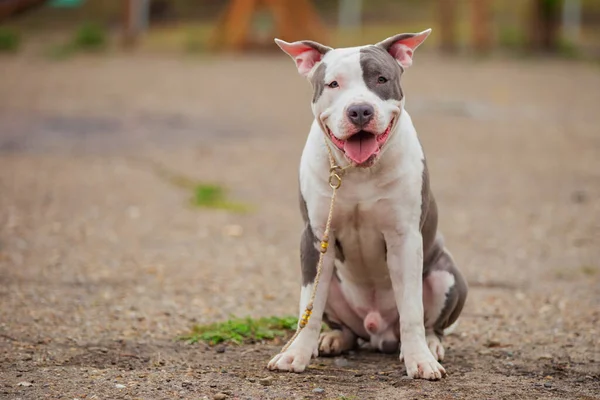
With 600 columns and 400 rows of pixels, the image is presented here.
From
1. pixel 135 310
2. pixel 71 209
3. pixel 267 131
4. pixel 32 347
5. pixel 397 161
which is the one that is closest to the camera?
pixel 397 161

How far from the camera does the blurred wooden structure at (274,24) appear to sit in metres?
21.2

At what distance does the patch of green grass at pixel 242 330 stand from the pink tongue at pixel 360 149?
4.58 feet

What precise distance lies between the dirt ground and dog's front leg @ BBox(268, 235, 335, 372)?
8cm

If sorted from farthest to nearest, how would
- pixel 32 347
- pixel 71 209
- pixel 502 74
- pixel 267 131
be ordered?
pixel 502 74, pixel 267 131, pixel 71 209, pixel 32 347

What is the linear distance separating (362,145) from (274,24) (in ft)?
57.5

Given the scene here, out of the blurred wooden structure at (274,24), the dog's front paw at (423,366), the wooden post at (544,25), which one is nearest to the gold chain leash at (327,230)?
the dog's front paw at (423,366)

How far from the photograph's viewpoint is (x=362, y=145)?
15.0 feet

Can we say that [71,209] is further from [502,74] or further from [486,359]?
[502,74]

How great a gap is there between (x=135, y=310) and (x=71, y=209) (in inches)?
134

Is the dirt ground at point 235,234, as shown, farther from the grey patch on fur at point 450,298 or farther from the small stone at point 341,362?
the grey patch on fur at point 450,298

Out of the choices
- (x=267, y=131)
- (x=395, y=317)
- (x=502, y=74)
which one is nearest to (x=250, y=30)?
(x=502, y=74)

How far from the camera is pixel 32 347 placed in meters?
5.17

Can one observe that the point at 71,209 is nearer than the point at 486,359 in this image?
No

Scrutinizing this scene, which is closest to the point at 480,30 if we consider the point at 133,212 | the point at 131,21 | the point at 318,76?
the point at 131,21
